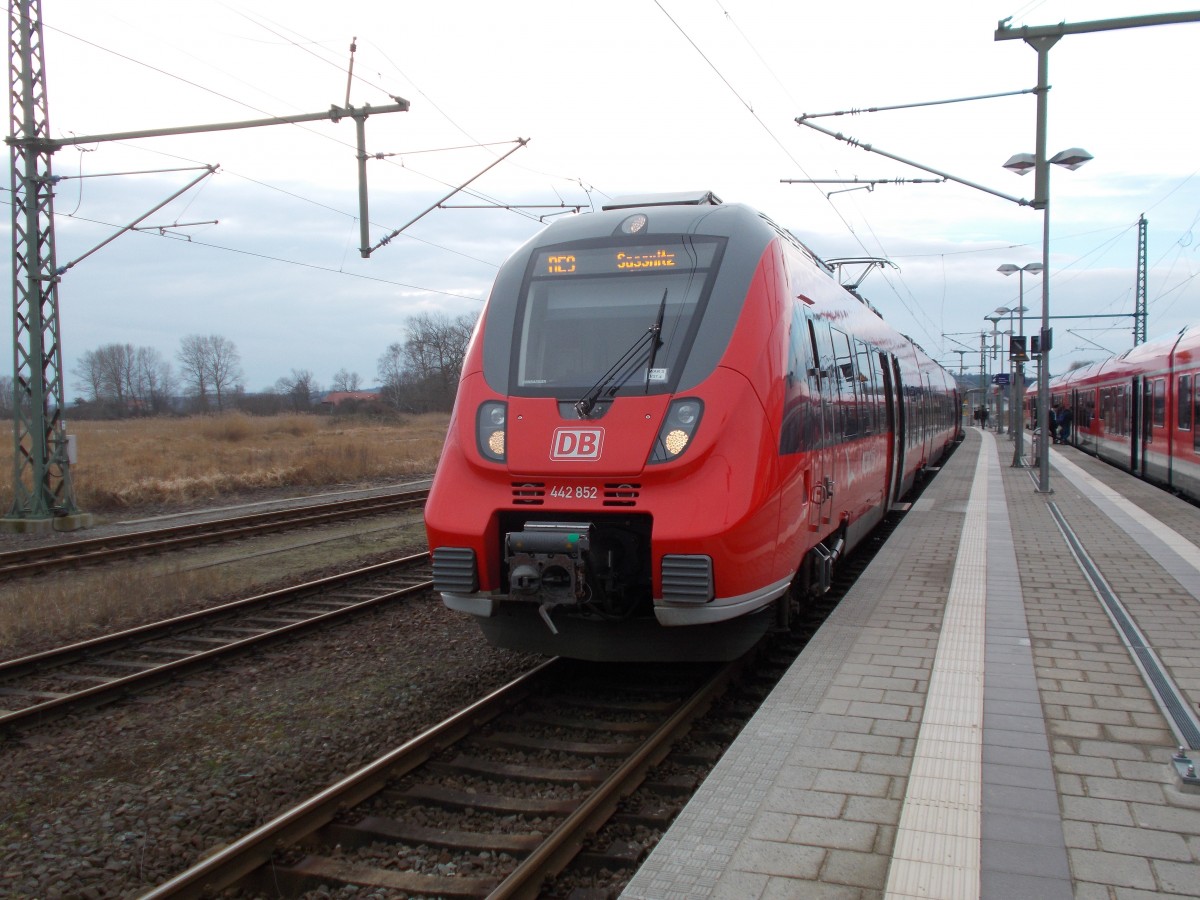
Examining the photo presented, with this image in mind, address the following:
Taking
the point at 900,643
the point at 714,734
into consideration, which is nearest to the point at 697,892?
the point at 714,734

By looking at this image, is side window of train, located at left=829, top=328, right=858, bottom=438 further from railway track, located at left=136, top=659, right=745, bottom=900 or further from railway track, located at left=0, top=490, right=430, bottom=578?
railway track, located at left=0, top=490, right=430, bottom=578

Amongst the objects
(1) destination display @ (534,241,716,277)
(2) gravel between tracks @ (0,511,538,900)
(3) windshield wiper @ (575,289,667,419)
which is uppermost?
(1) destination display @ (534,241,716,277)

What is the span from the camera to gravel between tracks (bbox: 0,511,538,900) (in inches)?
170

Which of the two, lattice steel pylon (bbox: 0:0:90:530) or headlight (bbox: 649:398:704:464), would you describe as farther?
lattice steel pylon (bbox: 0:0:90:530)

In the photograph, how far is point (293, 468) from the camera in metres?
26.6

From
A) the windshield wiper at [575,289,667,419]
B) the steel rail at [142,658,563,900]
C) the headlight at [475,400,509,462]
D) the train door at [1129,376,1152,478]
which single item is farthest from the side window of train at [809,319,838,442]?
the train door at [1129,376,1152,478]

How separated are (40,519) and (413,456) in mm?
17786

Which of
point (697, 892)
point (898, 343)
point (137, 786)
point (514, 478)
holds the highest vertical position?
point (898, 343)

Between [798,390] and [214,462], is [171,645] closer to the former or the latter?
[798,390]

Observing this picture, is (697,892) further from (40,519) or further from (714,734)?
(40,519)

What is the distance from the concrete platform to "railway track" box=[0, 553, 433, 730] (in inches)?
178

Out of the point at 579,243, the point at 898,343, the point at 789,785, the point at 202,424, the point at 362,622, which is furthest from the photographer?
the point at 202,424

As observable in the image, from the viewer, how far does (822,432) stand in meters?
7.29

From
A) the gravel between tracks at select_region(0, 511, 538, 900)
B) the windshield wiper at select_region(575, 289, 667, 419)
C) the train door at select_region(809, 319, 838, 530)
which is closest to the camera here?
the gravel between tracks at select_region(0, 511, 538, 900)
